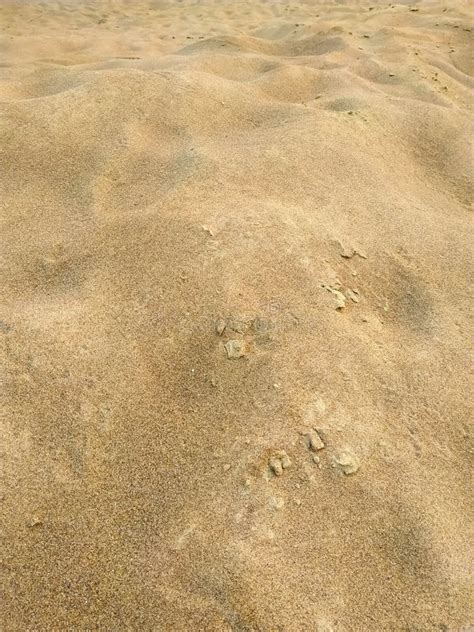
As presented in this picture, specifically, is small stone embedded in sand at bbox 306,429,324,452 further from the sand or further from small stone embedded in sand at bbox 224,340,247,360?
small stone embedded in sand at bbox 224,340,247,360

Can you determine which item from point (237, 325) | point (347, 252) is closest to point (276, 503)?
point (237, 325)

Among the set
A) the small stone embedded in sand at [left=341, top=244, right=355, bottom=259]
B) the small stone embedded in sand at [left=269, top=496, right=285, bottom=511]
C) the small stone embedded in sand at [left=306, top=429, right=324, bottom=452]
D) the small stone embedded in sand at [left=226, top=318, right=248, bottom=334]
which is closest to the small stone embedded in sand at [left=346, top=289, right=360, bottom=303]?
the small stone embedded in sand at [left=341, top=244, right=355, bottom=259]

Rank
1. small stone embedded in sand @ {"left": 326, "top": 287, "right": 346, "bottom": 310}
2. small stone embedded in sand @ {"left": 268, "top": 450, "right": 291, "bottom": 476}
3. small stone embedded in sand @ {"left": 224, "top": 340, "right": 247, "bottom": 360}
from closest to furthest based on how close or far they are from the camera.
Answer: small stone embedded in sand @ {"left": 268, "top": 450, "right": 291, "bottom": 476}, small stone embedded in sand @ {"left": 224, "top": 340, "right": 247, "bottom": 360}, small stone embedded in sand @ {"left": 326, "top": 287, "right": 346, "bottom": 310}

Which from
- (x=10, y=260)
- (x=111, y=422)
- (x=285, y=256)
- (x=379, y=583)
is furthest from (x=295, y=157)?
(x=379, y=583)

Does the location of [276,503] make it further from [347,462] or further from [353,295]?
[353,295]

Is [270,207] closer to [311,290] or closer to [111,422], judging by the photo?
[311,290]


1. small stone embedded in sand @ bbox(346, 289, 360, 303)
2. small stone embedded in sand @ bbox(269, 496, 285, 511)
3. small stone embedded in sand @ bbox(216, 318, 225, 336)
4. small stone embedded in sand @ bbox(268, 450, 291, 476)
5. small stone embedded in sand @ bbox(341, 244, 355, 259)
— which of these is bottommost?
small stone embedded in sand @ bbox(269, 496, 285, 511)
